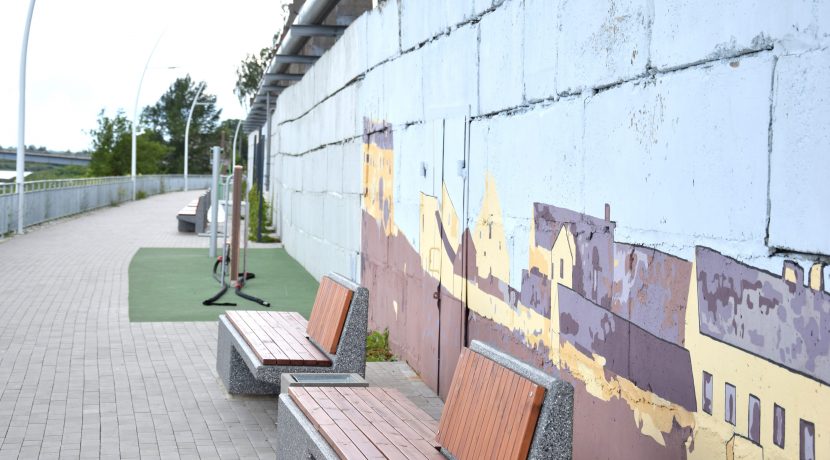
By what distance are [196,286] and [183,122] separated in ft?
390

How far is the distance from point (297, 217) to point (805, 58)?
53.7 ft

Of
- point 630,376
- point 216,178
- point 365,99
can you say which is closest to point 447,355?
point 630,376

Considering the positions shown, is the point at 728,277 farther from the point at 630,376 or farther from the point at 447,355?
the point at 447,355

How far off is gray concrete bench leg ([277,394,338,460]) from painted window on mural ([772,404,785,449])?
185cm

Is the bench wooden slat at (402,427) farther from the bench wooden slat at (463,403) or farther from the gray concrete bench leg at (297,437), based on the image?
the gray concrete bench leg at (297,437)

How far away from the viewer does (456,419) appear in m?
4.29

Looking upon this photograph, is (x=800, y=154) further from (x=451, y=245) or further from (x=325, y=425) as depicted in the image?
(x=451, y=245)

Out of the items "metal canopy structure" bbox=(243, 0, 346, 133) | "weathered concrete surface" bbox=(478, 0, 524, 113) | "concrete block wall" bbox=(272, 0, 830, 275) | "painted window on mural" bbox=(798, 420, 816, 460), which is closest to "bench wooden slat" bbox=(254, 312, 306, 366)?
"concrete block wall" bbox=(272, 0, 830, 275)

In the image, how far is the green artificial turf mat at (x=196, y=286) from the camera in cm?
1254

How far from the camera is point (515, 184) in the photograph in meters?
6.07

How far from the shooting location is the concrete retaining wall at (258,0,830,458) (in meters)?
3.38

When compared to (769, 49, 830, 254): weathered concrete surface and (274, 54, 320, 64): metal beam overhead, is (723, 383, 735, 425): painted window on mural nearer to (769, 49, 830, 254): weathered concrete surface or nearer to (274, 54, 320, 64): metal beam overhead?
(769, 49, 830, 254): weathered concrete surface

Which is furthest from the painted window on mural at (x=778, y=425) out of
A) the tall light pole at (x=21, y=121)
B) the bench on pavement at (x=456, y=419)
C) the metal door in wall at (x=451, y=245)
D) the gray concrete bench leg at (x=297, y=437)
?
the tall light pole at (x=21, y=121)

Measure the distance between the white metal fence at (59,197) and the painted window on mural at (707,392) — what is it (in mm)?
21794
